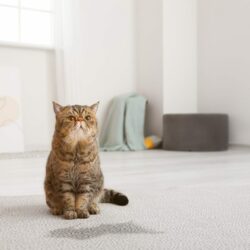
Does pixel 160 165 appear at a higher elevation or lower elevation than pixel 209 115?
lower

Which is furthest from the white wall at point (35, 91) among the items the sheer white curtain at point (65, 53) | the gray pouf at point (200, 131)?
the gray pouf at point (200, 131)

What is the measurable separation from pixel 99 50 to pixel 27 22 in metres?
0.76

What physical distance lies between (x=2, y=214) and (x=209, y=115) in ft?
9.29

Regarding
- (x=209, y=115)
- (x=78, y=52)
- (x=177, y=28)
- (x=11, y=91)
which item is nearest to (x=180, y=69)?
(x=177, y=28)

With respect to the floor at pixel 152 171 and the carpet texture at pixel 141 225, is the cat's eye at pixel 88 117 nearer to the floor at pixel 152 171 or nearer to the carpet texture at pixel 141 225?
the carpet texture at pixel 141 225

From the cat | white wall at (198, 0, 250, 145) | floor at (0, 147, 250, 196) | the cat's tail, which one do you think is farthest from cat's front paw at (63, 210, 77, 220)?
white wall at (198, 0, 250, 145)

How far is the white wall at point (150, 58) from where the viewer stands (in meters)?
4.39

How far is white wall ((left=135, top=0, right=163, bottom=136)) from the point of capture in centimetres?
439

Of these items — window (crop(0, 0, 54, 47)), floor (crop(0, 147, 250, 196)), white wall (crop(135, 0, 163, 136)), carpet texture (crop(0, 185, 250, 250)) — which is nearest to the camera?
carpet texture (crop(0, 185, 250, 250))

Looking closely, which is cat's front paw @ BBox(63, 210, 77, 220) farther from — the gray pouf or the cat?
the gray pouf

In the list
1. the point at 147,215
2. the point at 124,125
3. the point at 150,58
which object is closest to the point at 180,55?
the point at 150,58

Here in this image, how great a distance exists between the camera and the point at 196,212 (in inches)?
56.7

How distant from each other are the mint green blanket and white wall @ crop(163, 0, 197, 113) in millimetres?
297

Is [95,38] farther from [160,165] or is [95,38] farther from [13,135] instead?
[160,165]
